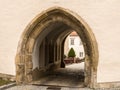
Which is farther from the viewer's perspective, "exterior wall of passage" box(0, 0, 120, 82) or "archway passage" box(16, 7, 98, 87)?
"archway passage" box(16, 7, 98, 87)

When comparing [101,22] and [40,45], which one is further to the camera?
[40,45]

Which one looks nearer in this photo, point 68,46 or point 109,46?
point 109,46

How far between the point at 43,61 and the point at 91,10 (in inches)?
217

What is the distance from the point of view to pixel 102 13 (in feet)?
42.2

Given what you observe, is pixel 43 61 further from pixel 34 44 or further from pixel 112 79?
pixel 112 79

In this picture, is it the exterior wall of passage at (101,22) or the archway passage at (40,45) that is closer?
the exterior wall of passage at (101,22)

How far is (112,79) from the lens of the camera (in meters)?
12.8

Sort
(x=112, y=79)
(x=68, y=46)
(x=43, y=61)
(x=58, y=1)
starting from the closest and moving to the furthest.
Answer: (x=112, y=79) < (x=58, y=1) < (x=43, y=61) < (x=68, y=46)

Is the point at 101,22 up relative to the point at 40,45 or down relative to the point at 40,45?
up

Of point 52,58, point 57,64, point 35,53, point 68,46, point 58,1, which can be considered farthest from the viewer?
point 68,46

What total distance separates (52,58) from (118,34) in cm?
826

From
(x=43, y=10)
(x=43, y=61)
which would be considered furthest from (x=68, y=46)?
(x=43, y=10)

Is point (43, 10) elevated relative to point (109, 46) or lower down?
elevated

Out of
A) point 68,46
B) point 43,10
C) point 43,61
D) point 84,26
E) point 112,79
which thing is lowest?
point 112,79
